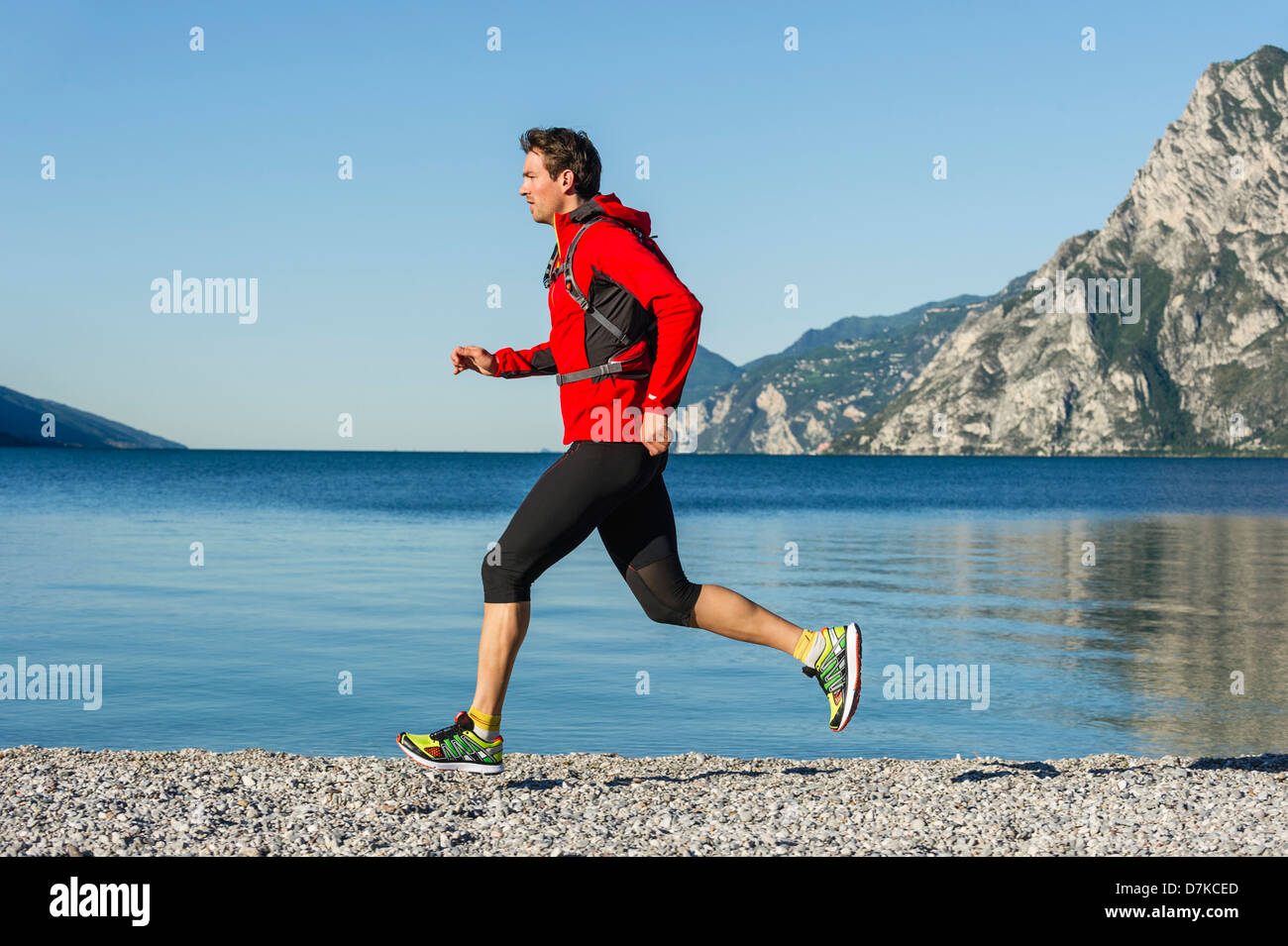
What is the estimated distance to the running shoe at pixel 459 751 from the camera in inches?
226

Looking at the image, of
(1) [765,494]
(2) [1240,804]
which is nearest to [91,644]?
(2) [1240,804]

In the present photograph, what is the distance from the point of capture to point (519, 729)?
920 centimetres

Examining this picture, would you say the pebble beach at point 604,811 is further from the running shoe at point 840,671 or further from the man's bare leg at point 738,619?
the man's bare leg at point 738,619

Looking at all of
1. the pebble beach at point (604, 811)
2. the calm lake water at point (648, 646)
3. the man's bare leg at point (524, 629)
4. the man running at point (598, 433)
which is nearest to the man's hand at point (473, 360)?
the man running at point (598, 433)

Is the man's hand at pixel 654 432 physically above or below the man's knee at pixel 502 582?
above

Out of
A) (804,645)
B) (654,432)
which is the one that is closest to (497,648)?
(654,432)

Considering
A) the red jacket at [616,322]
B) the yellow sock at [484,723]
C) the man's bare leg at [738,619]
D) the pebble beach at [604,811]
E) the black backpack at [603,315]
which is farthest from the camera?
the man's bare leg at [738,619]

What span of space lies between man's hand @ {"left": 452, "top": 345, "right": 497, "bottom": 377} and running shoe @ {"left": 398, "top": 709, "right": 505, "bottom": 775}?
5.61 feet

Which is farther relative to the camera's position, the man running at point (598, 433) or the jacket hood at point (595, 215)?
the jacket hood at point (595, 215)

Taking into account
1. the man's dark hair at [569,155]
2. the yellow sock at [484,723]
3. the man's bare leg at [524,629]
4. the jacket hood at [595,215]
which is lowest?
the yellow sock at [484,723]

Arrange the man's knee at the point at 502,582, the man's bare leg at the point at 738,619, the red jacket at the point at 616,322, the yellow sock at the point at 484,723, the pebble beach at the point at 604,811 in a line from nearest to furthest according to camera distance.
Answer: the pebble beach at the point at 604,811 < the red jacket at the point at 616,322 < the man's knee at the point at 502,582 < the yellow sock at the point at 484,723 < the man's bare leg at the point at 738,619

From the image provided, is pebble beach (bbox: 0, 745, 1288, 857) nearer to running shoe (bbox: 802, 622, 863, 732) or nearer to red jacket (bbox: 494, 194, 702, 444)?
running shoe (bbox: 802, 622, 863, 732)

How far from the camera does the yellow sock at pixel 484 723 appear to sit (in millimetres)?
5691

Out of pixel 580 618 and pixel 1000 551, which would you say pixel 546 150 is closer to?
pixel 580 618
